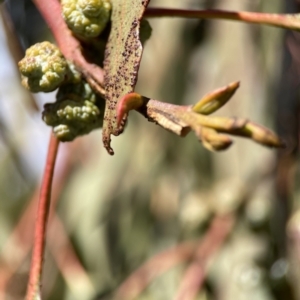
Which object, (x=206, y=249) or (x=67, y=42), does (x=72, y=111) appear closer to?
(x=67, y=42)

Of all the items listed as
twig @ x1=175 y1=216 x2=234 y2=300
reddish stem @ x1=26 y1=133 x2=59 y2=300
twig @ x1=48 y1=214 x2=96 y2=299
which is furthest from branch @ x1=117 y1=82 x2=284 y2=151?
twig @ x1=48 y1=214 x2=96 y2=299

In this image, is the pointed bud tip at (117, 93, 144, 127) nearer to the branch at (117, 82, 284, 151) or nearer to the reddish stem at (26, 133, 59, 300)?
the branch at (117, 82, 284, 151)

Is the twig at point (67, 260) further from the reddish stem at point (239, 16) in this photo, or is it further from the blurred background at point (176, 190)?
the reddish stem at point (239, 16)

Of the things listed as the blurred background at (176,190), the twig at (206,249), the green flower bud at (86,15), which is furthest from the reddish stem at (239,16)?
the twig at (206,249)

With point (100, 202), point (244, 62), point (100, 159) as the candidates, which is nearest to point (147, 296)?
point (100, 202)

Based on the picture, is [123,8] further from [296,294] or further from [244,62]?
[244,62]

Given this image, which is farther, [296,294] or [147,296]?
[147,296]
